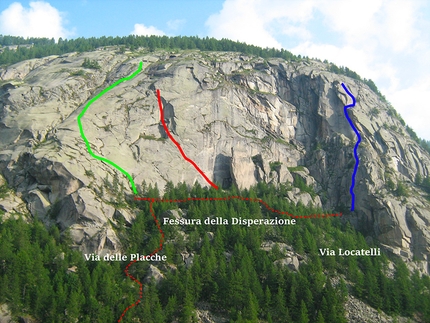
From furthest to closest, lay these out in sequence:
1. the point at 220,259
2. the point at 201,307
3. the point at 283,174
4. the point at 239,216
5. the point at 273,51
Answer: the point at 273,51 → the point at 283,174 → the point at 239,216 → the point at 220,259 → the point at 201,307

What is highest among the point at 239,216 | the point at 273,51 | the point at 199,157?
the point at 273,51

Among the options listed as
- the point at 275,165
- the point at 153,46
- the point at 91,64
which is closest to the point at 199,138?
the point at 275,165

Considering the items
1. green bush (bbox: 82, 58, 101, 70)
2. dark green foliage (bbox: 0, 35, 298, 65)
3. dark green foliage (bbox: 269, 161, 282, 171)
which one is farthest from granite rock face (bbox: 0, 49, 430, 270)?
dark green foliage (bbox: 0, 35, 298, 65)

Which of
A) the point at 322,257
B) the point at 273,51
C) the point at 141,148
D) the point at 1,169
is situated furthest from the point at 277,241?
the point at 273,51

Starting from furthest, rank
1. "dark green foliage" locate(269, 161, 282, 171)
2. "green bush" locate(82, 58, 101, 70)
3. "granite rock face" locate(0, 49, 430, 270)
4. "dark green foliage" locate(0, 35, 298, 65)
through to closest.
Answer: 1. "dark green foliage" locate(0, 35, 298, 65)
2. "green bush" locate(82, 58, 101, 70)
3. "dark green foliage" locate(269, 161, 282, 171)
4. "granite rock face" locate(0, 49, 430, 270)

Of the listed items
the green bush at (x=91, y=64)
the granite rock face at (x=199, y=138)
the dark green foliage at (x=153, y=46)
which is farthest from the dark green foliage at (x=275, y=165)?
the green bush at (x=91, y=64)

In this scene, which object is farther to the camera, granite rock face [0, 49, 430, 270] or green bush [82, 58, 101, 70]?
green bush [82, 58, 101, 70]

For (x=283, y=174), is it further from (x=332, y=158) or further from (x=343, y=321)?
(x=343, y=321)

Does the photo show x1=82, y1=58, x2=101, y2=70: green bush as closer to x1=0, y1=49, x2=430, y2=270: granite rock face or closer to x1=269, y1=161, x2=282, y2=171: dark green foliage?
x1=0, y1=49, x2=430, y2=270: granite rock face
